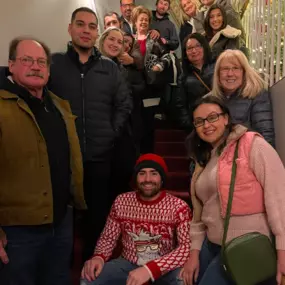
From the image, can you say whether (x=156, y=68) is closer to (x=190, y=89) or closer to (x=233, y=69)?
(x=190, y=89)

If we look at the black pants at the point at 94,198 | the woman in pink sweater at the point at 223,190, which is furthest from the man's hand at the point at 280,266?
the black pants at the point at 94,198

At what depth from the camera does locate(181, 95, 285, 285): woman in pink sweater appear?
5.41ft

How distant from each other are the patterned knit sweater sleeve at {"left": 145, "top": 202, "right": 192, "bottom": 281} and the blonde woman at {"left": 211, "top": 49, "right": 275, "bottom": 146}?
25.5 inches

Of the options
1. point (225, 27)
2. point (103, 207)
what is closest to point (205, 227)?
point (103, 207)

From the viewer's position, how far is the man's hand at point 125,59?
320cm

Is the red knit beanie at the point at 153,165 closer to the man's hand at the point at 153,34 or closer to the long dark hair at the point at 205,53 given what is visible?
the long dark hair at the point at 205,53

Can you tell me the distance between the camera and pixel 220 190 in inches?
68.3

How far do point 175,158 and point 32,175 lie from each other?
7.19 ft

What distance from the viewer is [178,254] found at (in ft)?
7.15

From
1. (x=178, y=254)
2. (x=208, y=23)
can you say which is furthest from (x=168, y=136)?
(x=178, y=254)

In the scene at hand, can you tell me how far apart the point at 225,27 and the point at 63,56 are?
5.86 ft

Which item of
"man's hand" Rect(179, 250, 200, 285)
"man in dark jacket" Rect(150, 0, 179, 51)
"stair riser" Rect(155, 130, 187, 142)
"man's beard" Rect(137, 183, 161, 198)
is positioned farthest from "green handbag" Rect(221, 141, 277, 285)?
"man in dark jacket" Rect(150, 0, 179, 51)

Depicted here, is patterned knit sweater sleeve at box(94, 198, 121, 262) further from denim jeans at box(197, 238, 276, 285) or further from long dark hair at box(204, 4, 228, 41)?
long dark hair at box(204, 4, 228, 41)

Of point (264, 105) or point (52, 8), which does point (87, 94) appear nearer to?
point (264, 105)
